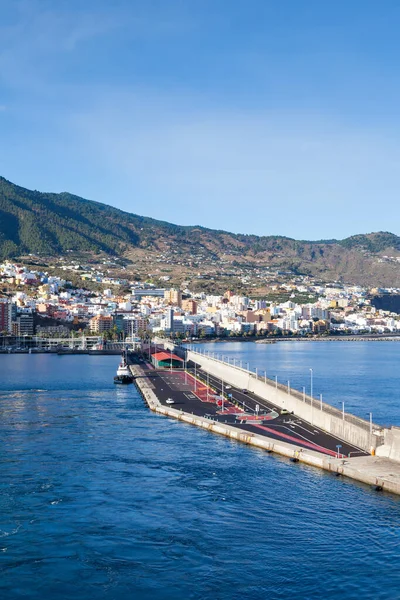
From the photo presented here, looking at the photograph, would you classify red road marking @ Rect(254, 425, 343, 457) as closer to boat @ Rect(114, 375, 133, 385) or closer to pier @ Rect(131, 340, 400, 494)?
pier @ Rect(131, 340, 400, 494)

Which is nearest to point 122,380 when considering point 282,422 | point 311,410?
point 282,422

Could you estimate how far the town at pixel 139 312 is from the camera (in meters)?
122

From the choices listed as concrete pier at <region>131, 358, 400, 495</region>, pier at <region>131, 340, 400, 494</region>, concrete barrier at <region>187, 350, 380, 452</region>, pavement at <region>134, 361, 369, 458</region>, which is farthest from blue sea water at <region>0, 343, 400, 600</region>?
concrete barrier at <region>187, 350, 380, 452</region>

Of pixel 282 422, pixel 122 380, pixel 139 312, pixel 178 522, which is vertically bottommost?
pixel 178 522

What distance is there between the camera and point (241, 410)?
3803cm

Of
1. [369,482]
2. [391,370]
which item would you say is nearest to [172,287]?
[391,370]

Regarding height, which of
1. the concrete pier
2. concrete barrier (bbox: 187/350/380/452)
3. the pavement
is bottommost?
the concrete pier

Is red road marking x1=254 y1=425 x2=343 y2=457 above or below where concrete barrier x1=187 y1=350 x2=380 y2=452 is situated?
below

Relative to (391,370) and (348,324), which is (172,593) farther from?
(348,324)

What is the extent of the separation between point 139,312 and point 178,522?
4960 inches

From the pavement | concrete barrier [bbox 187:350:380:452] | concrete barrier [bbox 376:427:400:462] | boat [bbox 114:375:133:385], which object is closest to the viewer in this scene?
concrete barrier [bbox 376:427:400:462]

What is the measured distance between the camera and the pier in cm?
2488

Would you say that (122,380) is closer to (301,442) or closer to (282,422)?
(282,422)

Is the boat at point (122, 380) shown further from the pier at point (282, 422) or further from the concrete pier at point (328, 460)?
the concrete pier at point (328, 460)
